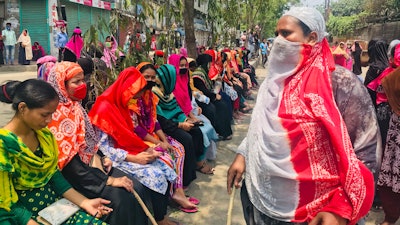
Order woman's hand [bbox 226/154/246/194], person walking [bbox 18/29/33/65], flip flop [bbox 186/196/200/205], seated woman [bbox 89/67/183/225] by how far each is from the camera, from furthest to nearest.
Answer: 1. person walking [bbox 18/29/33/65]
2. flip flop [bbox 186/196/200/205]
3. seated woman [bbox 89/67/183/225]
4. woman's hand [bbox 226/154/246/194]

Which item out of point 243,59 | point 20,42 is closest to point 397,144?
point 243,59

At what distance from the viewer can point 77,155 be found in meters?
2.34

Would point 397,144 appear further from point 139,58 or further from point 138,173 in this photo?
point 139,58

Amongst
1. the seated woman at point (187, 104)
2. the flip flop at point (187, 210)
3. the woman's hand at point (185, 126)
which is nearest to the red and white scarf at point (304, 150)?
the flip flop at point (187, 210)

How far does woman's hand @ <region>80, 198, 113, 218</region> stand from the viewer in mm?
2121

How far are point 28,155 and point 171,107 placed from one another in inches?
90.7

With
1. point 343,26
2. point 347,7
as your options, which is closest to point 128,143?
point 343,26

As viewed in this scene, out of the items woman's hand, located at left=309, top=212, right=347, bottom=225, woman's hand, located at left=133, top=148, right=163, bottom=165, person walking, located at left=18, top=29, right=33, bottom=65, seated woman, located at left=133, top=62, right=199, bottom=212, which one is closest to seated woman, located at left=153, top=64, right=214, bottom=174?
seated woman, located at left=133, top=62, right=199, bottom=212

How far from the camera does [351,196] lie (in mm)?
1278

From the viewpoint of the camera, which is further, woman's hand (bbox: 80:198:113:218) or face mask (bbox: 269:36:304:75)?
woman's hand (bbox: 80:198:113:218)

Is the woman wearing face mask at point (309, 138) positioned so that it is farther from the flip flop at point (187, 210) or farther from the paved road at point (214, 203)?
the flip flop at point (187, 210)

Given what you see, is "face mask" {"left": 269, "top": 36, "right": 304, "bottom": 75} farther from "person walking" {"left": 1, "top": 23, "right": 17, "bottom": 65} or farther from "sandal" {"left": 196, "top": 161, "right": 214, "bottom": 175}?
"person walking" {"left": 1, "top": 23, "right": 17, "bottom": 65}

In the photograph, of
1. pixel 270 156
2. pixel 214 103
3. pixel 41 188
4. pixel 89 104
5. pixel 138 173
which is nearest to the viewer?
pixel 270 156

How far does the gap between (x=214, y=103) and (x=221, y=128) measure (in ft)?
1.38
